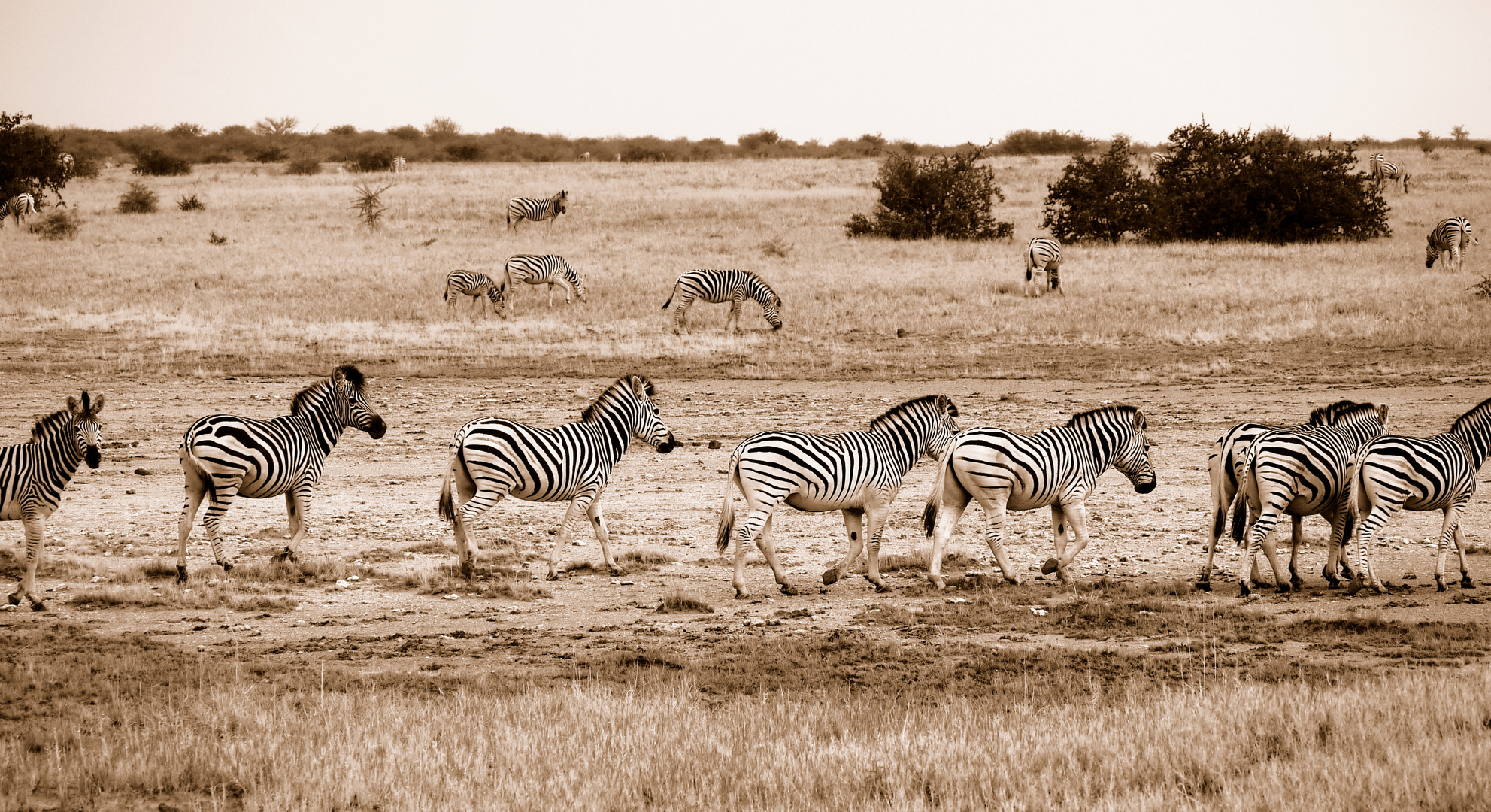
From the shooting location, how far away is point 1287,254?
33219 mm

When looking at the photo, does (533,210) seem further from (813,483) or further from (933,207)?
(813,483)

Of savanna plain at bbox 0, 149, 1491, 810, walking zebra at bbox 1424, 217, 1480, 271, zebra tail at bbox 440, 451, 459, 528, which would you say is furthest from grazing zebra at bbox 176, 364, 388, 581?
walking zebra at bbox 1424, 217, 1480, 271

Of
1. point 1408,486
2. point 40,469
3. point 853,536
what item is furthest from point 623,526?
point 1408,486

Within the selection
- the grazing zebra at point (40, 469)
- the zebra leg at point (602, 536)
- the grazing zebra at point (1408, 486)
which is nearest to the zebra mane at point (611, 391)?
the zebra leg at point (602, 536)

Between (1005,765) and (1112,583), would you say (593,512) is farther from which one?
(1005,765)

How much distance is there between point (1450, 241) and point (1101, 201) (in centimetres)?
1023

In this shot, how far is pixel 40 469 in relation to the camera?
9.84m

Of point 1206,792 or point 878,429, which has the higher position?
point 878,429

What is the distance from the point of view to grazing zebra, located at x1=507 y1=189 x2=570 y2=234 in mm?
40688

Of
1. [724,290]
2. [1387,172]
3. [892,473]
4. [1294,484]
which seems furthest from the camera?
[1387,172]

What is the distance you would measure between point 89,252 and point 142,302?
851 centimetres

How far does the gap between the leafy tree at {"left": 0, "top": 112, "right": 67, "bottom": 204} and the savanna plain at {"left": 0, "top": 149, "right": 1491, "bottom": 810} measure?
16.9 meters

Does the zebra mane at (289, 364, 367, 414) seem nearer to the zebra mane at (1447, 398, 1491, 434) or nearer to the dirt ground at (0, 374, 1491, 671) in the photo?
the dirt ground at (0, 374, 1491, 671)

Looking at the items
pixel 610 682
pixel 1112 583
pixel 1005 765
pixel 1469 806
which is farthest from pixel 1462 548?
pixel 610 682
